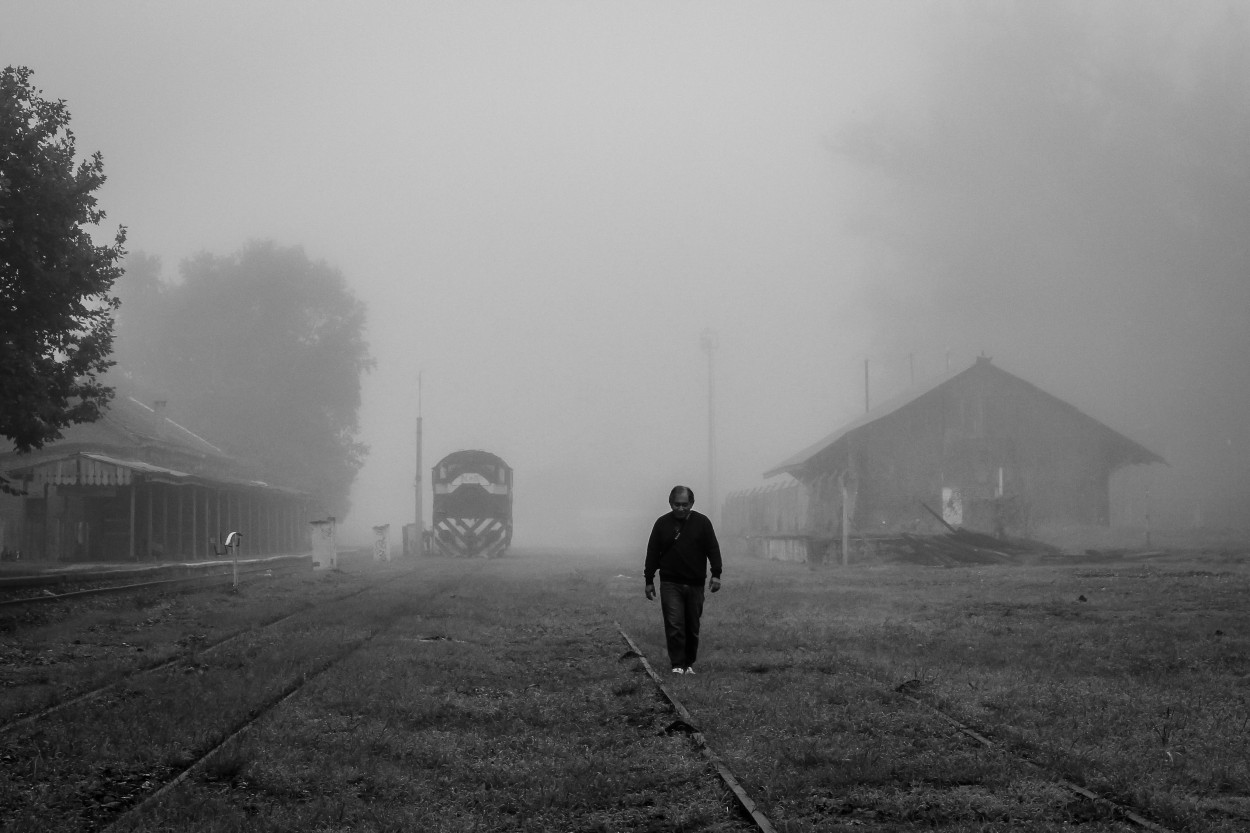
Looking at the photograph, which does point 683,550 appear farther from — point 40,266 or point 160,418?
point 160,418

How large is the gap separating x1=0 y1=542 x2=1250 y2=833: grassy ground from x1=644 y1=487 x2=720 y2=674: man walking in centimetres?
47

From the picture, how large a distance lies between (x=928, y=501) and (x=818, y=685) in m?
36.3

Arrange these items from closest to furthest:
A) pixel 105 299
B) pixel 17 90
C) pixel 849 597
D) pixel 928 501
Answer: pixel 849 597 < pixel 17 90 < pixel 105 299 < pixel 928 501

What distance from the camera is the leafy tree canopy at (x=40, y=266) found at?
26359 mm

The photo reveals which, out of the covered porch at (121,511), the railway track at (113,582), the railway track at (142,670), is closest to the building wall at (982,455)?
the railway track at (113,582)

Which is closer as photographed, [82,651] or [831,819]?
[831,819]

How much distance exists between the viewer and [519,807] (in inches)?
255

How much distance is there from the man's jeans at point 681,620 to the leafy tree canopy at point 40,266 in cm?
1944

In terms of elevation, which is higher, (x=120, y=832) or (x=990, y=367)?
(x=990, y=367)

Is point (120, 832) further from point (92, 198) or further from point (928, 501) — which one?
point (928, 501)

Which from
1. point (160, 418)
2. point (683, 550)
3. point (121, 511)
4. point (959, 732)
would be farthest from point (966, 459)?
point (959, 732)

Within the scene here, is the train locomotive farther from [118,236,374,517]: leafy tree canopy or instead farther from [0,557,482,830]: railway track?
[0,557,482,830]: railway track

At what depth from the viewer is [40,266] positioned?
26453mm

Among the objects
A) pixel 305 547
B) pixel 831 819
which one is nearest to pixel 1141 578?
pixel 831 819
